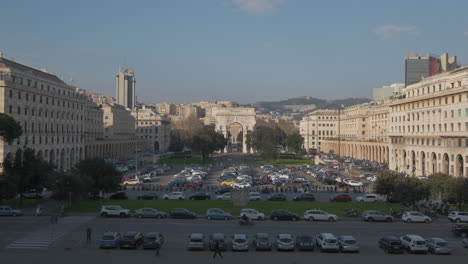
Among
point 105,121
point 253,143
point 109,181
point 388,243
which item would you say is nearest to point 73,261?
point 388,243

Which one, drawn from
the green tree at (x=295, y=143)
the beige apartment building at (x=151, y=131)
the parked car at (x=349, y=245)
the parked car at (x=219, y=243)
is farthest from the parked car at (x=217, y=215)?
the beige apartment building at (x=151, y=131)

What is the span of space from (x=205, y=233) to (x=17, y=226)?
12844 millimetres

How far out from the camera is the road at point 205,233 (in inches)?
812

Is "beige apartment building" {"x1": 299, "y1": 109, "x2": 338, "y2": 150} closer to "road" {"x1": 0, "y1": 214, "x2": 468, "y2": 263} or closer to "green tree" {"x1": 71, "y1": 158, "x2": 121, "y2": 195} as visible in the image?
"green tree" {"x1": 71, "y1": 158, "x2": 121, "y2": 195}

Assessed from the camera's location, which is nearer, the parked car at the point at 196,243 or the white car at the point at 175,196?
the parked car at the point at 196,243

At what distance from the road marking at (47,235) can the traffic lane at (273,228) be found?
43.8 inches

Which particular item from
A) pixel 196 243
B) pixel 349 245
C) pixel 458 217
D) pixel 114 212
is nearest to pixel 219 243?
pixel 196 243

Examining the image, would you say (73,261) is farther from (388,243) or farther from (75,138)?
(75,138)

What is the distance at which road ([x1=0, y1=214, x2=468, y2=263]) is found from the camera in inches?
812

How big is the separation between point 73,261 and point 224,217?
45.5ft

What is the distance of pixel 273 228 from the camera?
28.8 meters

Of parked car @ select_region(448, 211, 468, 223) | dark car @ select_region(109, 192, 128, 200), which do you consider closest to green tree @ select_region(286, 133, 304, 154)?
dark car @ select_region(109, 192, 128, 200)

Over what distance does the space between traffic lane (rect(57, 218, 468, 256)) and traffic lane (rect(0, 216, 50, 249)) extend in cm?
337

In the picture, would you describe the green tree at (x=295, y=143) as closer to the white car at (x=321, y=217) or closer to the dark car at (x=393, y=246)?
Answer: the white car at (x=321, y=217)
